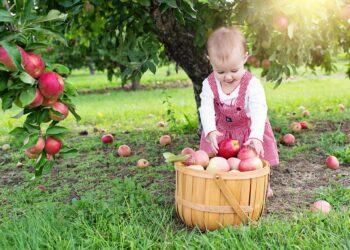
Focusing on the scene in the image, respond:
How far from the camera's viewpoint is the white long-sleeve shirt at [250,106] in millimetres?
2664

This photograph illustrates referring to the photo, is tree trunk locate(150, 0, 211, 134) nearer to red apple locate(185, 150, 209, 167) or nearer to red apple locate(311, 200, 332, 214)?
red apple locate(185, 150, 209, 167)

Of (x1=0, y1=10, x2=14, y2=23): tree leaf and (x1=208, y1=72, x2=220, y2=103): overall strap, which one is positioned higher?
(x1=0, y1=10, x2=14, y2=23): tree leaf

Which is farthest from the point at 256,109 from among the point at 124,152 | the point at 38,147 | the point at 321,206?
the point at 124,152

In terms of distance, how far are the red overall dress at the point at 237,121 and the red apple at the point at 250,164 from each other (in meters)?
0.47

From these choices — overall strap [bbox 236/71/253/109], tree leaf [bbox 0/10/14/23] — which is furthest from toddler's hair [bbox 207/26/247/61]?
tree leaf [bbox 0/10/14/23]

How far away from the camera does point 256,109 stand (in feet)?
8.96

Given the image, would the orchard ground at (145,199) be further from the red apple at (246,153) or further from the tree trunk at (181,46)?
the tree trunk at (181,46)

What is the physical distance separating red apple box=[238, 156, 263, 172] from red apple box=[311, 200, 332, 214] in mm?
425

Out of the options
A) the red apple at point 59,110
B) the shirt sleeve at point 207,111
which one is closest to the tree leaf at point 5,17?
the red apple at point 59,110

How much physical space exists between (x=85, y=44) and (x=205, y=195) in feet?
12.5

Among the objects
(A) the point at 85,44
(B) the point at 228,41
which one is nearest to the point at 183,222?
(B) the point at 228,41

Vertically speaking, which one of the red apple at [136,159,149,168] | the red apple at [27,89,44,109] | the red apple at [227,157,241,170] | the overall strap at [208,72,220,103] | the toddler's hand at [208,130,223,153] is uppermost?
the red apple at [27,89,44,109]

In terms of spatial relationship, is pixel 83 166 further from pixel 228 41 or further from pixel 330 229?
pixel 330 229

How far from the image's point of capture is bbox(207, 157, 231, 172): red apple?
8.11ft
